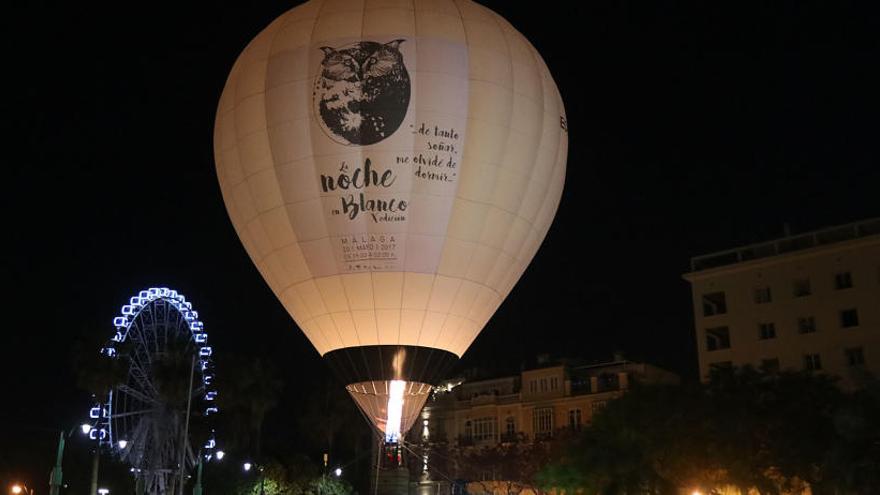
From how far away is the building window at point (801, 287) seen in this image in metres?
53.5

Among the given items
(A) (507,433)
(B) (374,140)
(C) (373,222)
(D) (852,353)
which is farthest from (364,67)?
(A) (507,433)

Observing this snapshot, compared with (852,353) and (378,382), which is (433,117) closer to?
(378,382)

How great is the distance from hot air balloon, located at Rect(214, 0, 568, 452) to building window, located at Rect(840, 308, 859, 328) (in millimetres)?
32795

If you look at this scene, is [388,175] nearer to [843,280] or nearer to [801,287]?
[843,280]

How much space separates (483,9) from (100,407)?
38891 mm

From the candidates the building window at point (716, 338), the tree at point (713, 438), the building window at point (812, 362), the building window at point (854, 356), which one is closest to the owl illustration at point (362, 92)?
the tree at point (713, 438)

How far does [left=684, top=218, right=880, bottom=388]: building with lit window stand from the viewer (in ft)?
166

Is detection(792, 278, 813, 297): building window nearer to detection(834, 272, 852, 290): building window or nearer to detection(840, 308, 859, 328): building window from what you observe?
detection(834, 272, 852, 290): building window

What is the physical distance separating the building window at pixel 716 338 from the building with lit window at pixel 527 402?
9.27 metres

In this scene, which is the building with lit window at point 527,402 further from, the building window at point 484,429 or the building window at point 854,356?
the building window at point 854,356

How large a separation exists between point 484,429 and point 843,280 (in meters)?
32.2

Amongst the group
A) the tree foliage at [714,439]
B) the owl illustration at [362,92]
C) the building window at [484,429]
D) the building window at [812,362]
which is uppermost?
the owl illustration at [362,92]

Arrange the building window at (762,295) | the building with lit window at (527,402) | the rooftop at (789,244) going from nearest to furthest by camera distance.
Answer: the rooftop at (789,244) < the building window at (762,295) < the building with lit window at (527,402)

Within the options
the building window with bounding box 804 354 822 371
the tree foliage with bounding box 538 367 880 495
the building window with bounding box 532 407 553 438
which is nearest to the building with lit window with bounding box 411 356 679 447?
the building window with bounding box 532 407 553 438
